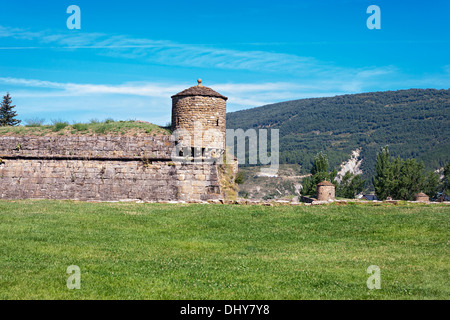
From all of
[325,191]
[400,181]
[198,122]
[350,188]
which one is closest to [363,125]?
[350,188]

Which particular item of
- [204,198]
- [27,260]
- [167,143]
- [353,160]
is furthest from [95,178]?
[353,160]

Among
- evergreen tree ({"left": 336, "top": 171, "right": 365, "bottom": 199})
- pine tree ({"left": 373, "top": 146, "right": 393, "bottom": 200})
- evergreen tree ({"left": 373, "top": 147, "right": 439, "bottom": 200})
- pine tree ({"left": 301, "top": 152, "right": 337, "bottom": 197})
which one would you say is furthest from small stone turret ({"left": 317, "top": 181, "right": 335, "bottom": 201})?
evergreen tree ({"left": 336, "top": 171, "right": 365, "bottom": 199})

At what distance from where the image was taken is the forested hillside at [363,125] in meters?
138

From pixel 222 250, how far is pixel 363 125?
166m

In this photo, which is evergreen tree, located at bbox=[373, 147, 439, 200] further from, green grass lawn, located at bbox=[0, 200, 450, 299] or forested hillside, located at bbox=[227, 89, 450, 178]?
forested hillside, located at bbox=[227, 89, 450, 178]

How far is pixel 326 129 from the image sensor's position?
171750 millimetres

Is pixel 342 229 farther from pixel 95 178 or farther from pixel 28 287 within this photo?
pixel 95 178

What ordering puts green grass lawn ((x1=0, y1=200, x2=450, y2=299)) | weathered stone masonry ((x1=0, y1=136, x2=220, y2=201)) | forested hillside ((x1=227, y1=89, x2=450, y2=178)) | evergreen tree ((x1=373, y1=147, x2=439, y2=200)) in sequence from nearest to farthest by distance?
green grass lawn ((x1=0, y1=200, x2=450, y2=299)) → weathered stone masonry ((x1=0, y1=136, x2=220, y2=201)) → evergreen tree ((x1=373, y1=147, x2=439, y2=200)) → forested hillside ((x1=227, y1=89, x2=450, y2=178))

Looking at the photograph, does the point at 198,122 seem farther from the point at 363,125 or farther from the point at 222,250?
the point at 363,125

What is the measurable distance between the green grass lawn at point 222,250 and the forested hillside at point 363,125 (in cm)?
10909

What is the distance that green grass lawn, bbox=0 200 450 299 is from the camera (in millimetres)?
8602

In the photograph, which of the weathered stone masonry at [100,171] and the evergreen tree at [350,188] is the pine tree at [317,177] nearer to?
the evergreen tree at [350,188]

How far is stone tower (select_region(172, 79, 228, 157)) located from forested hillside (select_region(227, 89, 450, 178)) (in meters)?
103
